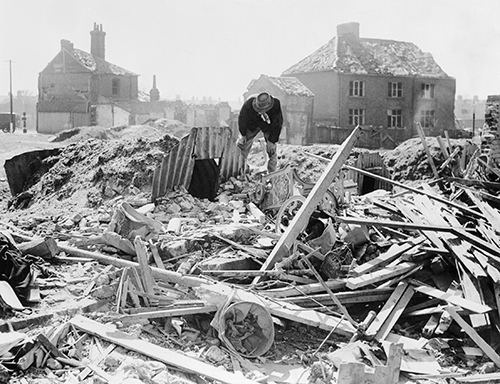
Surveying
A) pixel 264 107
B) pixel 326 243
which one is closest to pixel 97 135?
pixel 264 107

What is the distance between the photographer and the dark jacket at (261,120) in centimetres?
1205

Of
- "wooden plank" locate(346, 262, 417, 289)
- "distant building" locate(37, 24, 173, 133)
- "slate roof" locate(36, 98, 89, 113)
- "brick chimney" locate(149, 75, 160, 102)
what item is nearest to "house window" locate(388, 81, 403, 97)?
"distant building" locate(37, 24, 173, 133)

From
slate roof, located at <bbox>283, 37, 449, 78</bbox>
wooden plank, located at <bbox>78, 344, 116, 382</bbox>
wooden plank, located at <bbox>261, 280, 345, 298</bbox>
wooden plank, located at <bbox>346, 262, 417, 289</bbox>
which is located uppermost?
slate roof, located at <bbox>283, 37, 449, 78</bbox>

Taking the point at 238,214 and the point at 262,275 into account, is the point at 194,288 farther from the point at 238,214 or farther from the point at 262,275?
the point at 238,214

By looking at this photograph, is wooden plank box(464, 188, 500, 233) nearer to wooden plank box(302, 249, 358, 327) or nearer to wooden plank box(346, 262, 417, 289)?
wooden plank box(346, 262, 417, 289)

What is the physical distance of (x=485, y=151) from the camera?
1505 centimetres

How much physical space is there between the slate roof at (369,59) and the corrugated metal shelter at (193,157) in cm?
2996

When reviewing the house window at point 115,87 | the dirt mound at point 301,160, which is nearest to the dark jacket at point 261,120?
the dirt mound at point 301,160

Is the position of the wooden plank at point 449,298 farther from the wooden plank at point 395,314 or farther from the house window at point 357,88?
the house window at point 357,88

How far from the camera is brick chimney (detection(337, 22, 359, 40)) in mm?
44188

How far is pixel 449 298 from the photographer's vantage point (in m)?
6.48

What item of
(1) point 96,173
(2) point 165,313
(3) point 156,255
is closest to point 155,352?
(2) point 165,313

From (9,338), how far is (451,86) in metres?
45.9

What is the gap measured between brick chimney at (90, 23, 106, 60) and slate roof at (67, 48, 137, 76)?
0.99 m
